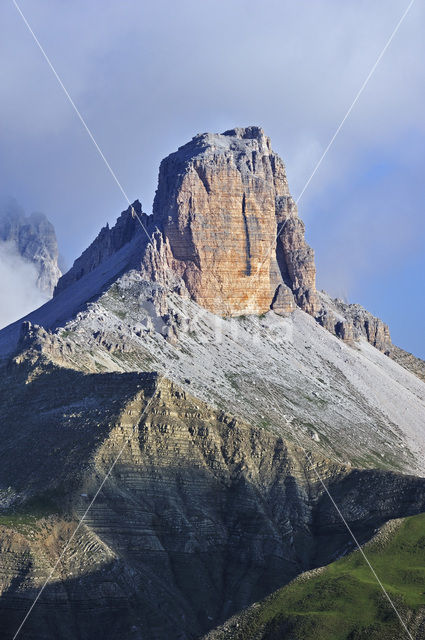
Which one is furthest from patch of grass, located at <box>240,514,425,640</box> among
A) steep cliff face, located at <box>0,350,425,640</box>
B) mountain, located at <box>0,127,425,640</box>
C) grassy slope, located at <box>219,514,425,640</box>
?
steep cliff face, located at <box>0,350,425,640</box>

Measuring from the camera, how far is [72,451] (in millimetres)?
111625

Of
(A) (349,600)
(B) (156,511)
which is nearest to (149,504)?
(B) (156,511)

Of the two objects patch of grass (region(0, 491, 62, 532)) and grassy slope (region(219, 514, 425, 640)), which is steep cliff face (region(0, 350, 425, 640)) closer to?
patch of grass (region(0, 491, 62, 532))

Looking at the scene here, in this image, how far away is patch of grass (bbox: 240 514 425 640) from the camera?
73562 millimetres

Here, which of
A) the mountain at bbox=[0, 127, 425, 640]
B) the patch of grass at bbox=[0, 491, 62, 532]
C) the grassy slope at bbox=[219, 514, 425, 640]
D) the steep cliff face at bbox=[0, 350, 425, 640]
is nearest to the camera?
the grassy slope at bbox=[219, 514, 425, 640]

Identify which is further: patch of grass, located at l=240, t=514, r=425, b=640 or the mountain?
the mountain

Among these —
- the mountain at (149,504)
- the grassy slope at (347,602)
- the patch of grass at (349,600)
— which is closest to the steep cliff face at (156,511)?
the mountain at (149,504)

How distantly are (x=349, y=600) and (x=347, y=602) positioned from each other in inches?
10.6

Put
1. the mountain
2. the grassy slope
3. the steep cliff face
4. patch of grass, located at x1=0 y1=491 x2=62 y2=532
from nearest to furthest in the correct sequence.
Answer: the grassy slope → the steep cliff face → the mountain → patch of grass, located at x1=0 y1=491 x2=62 y2=532

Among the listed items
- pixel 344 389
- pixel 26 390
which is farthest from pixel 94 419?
pixel 344 389

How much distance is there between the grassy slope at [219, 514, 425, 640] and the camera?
73562 mm

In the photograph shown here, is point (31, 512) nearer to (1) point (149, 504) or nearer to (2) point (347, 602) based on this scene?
(1) point (149, 504)

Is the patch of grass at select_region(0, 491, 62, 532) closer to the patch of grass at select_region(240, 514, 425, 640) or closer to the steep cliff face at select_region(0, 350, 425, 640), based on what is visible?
the steep cliff face at select_region(0, 350, 425, 640)

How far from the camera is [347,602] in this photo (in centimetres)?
7706
